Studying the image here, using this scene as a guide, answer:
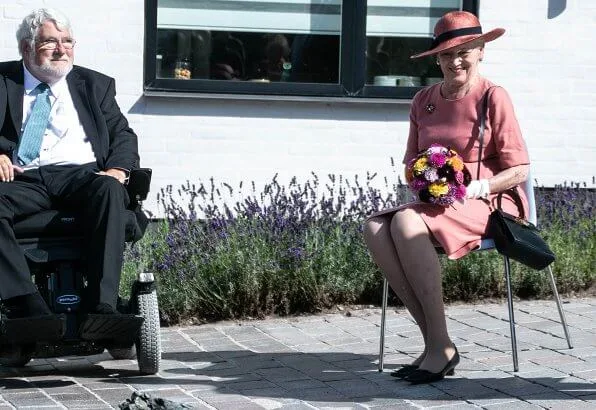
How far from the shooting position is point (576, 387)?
18.3ft

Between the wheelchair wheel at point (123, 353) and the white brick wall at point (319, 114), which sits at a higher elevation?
the white brick wall at point (319, 114)

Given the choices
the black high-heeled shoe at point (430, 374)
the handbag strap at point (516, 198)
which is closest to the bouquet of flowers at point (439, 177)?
the handbag strap at point (516, 198)

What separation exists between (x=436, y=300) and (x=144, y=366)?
134 centimetres

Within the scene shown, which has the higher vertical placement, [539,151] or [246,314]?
[539,151]

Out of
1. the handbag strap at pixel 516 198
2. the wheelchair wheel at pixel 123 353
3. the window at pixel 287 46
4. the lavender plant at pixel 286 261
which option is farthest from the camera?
the window at pixel 287 46

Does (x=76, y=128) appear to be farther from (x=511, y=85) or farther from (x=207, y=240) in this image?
(x=511, y=85)

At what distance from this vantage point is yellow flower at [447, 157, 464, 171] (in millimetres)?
5703

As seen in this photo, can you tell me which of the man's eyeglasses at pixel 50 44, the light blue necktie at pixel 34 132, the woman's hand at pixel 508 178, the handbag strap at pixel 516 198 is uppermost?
the man's eyeglasses at pixel 50 44

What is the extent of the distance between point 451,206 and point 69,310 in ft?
5.66

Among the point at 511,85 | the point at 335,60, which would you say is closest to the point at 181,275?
the point at 335,60

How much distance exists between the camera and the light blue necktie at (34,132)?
6086 mm

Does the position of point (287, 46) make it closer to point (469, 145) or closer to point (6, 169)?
point (469, 145)

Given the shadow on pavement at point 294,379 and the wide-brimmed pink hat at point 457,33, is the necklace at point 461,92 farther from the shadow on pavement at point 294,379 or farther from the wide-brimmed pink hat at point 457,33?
the shadow on pavement at point 294,379

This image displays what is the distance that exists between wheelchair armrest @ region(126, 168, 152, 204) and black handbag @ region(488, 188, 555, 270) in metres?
1.55
